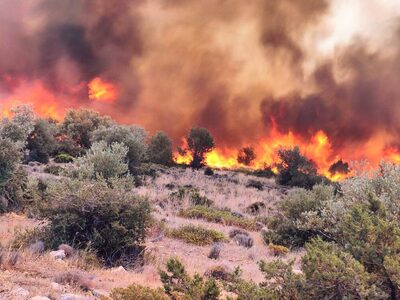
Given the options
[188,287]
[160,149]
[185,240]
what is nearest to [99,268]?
[188,287]

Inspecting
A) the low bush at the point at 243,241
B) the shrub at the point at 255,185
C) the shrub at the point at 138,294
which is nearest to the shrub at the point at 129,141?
the shrub at the point at 255,185

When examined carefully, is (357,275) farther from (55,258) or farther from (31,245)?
(31,245)

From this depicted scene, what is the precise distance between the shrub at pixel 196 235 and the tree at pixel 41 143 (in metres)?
25.0

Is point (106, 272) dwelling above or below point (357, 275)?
above

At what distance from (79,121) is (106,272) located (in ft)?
154

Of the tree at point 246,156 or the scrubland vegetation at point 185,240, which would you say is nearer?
the scrubland vegetation at point 185,240

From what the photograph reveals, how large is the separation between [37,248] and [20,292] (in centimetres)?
338

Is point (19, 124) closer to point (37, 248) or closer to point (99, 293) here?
point (37, 248)

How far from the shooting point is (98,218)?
10914 mm

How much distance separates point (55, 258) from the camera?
893 centimetres

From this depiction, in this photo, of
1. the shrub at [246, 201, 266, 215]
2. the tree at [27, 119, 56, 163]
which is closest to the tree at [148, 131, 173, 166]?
the tree at [27, 119, 56, 163]

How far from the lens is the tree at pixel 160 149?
51312 millimetres

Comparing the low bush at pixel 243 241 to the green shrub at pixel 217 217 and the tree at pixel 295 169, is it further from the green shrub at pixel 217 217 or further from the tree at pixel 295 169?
the tree at pixel 295 169

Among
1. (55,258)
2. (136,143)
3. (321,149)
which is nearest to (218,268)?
(55,258)
